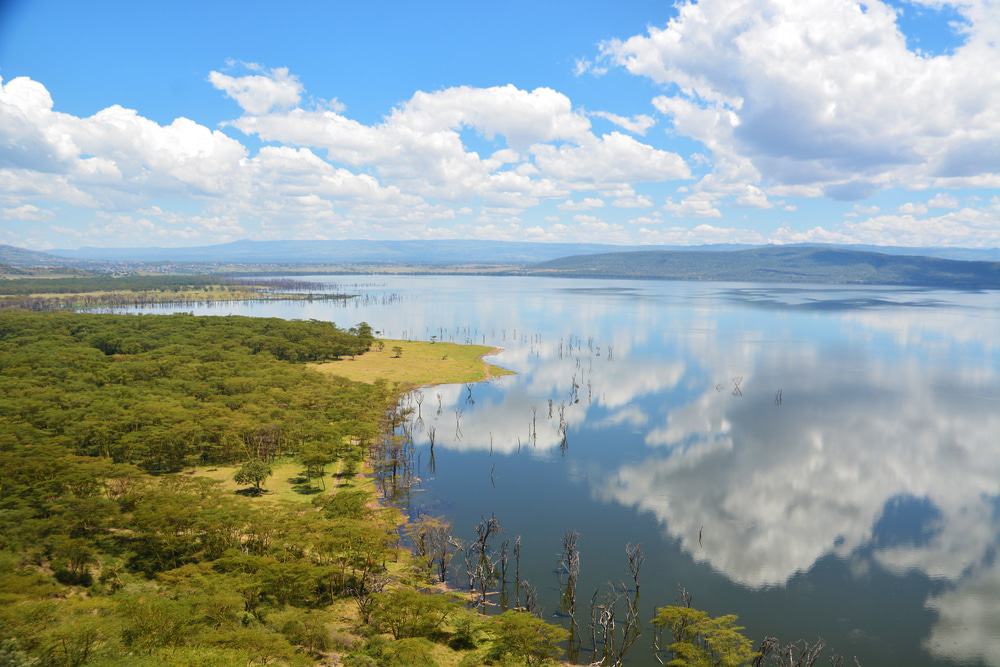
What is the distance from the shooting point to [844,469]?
217 feet

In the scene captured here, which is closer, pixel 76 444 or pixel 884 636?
pixel 884 636

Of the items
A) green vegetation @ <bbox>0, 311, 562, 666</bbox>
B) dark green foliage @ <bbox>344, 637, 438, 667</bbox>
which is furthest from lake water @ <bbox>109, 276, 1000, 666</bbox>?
dark green foliage @ <bbox>344, 637, 438, 667</bbox>

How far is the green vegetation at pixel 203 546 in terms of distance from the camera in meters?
30.0

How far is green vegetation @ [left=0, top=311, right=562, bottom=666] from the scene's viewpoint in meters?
30.0

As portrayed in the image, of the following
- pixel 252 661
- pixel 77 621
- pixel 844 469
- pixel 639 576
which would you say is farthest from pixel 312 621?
pixel 844 469

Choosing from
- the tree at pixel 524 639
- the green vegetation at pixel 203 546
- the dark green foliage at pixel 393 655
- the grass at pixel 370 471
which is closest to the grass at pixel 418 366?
the grass at pixel 370 471

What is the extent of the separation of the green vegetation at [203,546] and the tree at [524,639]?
0.08 m

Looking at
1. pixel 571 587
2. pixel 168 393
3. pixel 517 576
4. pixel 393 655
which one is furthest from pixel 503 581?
pixel 168 393

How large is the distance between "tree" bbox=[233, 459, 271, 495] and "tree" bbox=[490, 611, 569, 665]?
3319 centimetres

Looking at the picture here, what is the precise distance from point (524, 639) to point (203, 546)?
2385cm

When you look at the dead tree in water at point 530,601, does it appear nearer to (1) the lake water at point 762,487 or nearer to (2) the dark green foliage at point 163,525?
(1) the lake water at point 762,487

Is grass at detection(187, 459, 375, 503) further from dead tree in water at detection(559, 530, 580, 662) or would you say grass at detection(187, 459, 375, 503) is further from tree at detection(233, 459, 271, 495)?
dead tree in water at detection(559, 530, 580, 662)

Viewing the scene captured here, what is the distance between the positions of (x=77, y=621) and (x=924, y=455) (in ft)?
272

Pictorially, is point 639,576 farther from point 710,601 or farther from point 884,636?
point 884,636
